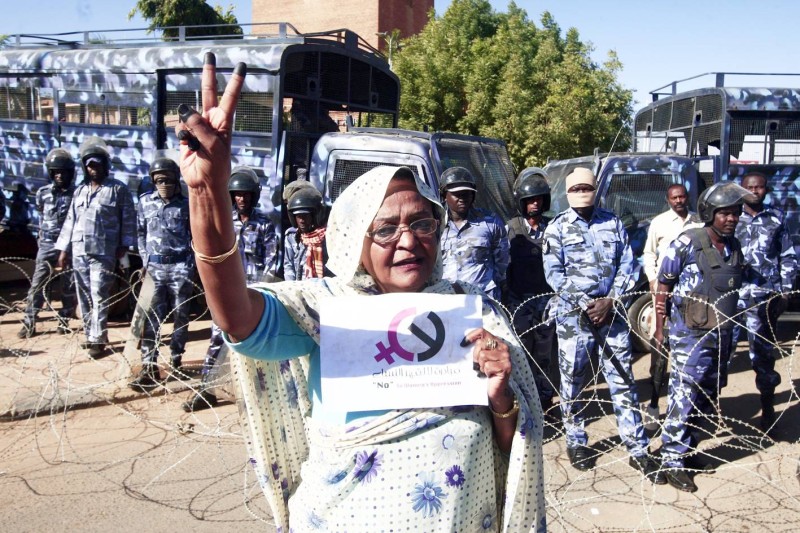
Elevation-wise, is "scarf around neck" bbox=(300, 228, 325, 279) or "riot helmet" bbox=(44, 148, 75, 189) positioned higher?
"riot helmet" bbox=(44, 148, 75, 189)

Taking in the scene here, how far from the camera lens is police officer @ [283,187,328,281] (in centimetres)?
572

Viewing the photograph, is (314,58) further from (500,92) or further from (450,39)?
(450,39)

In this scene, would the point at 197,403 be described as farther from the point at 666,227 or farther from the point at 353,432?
the point at 666,227

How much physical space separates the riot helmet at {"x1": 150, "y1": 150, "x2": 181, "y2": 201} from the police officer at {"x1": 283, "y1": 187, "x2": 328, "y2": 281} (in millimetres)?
1123

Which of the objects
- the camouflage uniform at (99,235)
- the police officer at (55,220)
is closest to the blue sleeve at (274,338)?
the camouflage uniform at (99,235)

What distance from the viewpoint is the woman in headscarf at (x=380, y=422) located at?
1.78 metres

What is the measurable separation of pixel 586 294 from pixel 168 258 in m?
3.58

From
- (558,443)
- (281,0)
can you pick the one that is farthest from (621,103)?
(281,0)

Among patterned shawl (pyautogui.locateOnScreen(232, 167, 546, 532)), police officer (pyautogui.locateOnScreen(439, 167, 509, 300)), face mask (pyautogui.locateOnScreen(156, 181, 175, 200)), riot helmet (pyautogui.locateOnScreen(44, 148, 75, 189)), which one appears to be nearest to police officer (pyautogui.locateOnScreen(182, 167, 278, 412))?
face mask (pyautogui.locateOnScreen(156, 181, 175, 200))

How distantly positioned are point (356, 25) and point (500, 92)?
48.6ft

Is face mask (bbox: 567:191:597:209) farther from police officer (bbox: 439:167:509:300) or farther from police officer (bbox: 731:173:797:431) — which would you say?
police officer (bbox: 731:173:797:431)

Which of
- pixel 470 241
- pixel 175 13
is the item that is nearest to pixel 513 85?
pixel 175 13

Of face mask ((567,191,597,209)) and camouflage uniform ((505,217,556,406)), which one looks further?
camouflage uniform ((505,217,556,406))

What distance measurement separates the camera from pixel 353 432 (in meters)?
1.79
